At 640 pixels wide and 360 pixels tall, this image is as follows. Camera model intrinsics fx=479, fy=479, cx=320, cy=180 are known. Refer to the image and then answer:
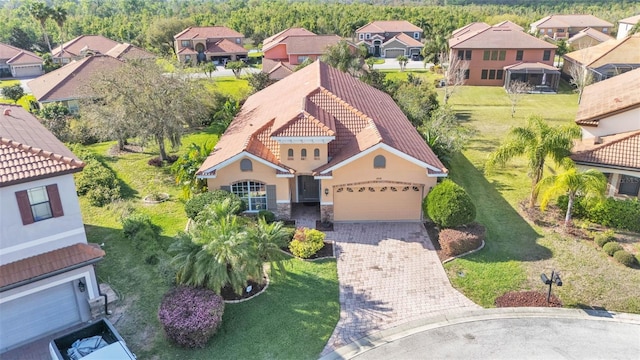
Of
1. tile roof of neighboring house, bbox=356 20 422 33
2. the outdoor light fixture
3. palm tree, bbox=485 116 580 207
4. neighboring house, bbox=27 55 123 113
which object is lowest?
the outdoor light fixture

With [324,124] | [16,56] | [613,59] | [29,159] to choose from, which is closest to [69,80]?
[16,56]

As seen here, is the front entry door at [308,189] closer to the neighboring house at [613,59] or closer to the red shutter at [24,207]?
the red shutter at [24,207]

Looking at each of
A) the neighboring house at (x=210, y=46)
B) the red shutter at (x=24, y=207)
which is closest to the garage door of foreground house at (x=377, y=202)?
the red shutter at (x=24, y=207)

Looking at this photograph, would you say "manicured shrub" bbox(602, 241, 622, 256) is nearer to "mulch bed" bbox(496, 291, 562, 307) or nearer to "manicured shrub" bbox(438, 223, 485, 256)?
"mulch bed" bbox(496, 291, 562, 307)

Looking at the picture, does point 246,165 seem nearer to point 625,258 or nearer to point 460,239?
point 460,239

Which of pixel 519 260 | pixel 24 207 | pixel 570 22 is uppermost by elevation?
pixel 570 22

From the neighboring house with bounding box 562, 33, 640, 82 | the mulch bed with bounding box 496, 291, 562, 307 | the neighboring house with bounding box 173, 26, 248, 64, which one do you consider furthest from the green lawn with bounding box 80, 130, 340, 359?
the neighboring house with bounding box 173, 26, 248, 64
